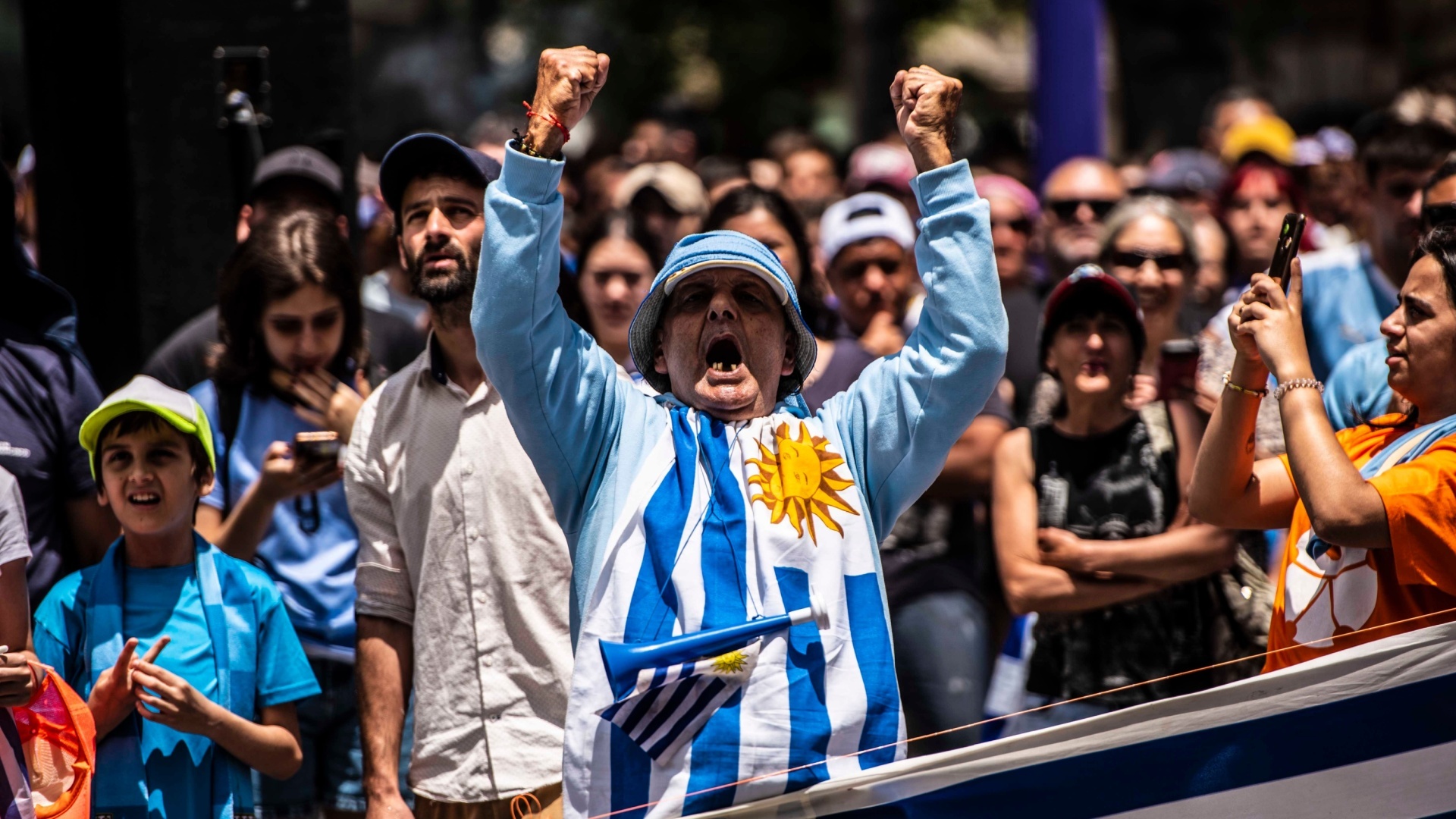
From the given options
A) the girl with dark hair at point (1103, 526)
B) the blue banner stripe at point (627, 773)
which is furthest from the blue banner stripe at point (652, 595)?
the girl with dark hair at point (1103, 526)

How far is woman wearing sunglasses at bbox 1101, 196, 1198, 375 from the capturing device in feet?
17.2

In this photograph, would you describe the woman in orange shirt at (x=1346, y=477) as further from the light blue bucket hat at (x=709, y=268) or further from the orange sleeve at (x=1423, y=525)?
the light blue bucket hat at (x=709, y=268)

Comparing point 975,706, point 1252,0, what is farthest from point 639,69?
point 975,706

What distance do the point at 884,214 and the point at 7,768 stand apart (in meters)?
3.63

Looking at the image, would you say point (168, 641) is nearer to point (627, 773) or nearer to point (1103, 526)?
point (627, 773)

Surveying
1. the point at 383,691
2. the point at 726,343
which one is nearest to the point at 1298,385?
the point at 726,343

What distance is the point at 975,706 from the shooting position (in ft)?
16.3

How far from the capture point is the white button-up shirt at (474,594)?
11.5ft

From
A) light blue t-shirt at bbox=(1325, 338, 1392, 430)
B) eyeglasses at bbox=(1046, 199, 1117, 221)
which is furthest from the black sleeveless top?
eyeglasses at bbox=(1046, 199, 1117, 221)

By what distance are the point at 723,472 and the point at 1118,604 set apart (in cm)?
173

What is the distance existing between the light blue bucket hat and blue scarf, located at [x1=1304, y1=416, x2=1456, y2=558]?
111 centimetres

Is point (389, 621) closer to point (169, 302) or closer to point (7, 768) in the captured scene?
point (7, 768)

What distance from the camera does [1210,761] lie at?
294cm

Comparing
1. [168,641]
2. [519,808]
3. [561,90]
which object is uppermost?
[561,90]
